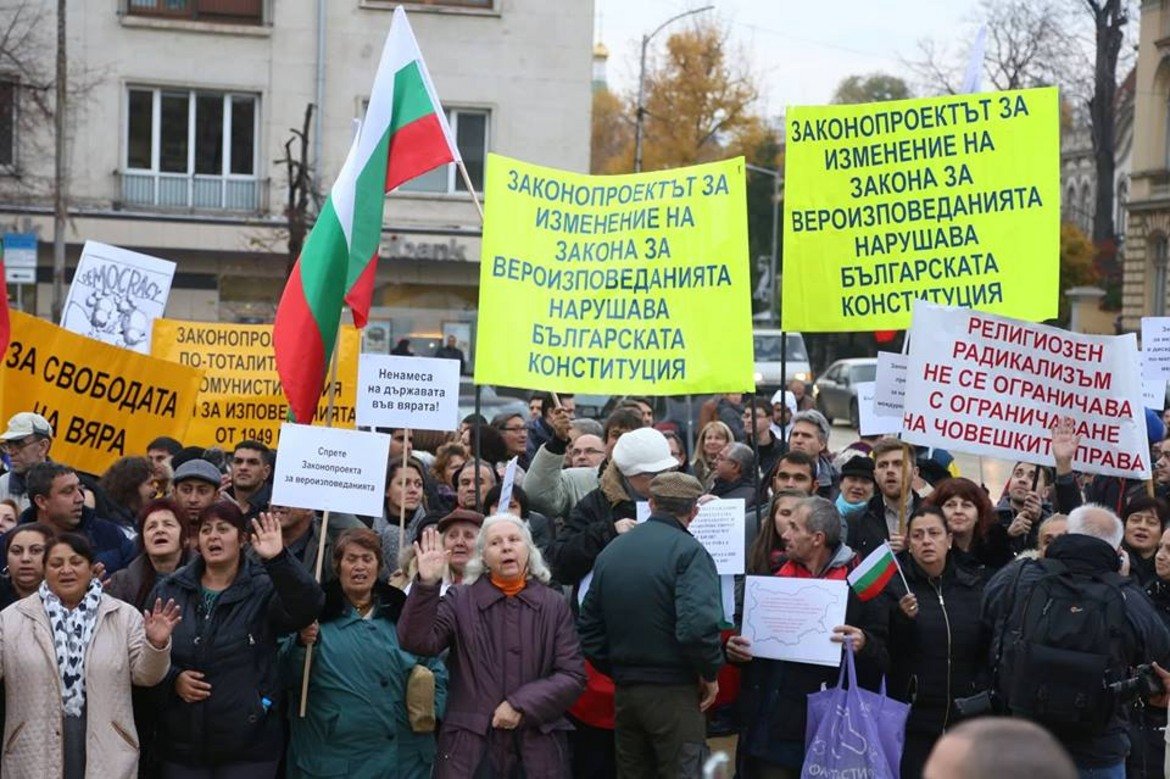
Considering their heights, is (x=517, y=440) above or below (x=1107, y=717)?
above

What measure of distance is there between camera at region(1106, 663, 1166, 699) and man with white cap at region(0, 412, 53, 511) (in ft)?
19.6

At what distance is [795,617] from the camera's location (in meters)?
7.80

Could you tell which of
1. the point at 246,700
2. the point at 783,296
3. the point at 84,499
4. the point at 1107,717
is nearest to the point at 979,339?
the point at 783,296

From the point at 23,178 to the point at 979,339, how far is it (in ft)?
98.9

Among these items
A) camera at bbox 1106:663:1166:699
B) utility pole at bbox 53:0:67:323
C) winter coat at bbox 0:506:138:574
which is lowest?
camera at bbox 1106:663:1166:699

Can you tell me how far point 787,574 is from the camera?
26.1ft

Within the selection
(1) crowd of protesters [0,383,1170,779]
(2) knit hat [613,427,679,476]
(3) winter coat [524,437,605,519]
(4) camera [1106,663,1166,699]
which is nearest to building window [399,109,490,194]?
(3) winter coat [524,437,605,519]

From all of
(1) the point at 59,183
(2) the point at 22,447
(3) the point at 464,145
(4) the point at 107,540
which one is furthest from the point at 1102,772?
(3) the point at 464,145

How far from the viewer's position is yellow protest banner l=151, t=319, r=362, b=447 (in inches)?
504

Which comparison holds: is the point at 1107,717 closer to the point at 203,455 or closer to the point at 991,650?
the point at 991,650

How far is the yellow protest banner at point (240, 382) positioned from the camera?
12805 mm

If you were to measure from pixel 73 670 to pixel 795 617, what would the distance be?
287 centimetres

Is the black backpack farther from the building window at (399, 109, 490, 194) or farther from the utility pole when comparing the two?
the building window at (399, 109, 490, 194)

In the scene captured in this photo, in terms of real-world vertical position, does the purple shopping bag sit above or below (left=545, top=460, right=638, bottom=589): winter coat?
below
